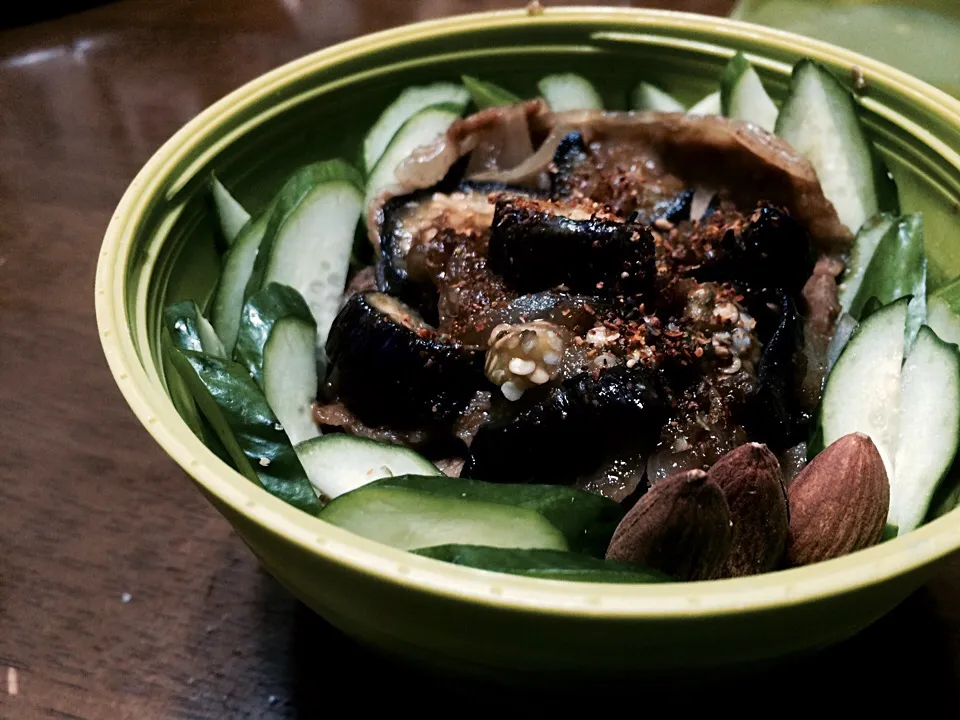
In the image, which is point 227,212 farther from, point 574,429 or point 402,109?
point 574,429

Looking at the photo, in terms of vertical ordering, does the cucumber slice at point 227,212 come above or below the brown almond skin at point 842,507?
below

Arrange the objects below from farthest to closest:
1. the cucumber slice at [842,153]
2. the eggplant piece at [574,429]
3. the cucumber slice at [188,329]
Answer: the cucumber slice at [842,153]
the cucumber slice at [188,329]
the eggplant piece at [574,429]

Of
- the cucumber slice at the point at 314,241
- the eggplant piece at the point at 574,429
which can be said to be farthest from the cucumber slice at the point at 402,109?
the eggplant piece at the point at 574,429

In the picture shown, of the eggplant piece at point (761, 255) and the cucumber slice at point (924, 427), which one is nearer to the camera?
the cucumber slice at point (924, 427)

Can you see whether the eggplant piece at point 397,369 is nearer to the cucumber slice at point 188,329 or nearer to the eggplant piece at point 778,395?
the cucumber slice at point 188,329

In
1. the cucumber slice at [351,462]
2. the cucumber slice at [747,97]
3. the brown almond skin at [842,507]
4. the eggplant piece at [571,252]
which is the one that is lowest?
the cucumber slice at [351,462]

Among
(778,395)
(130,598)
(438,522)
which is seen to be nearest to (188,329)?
(130,598)
